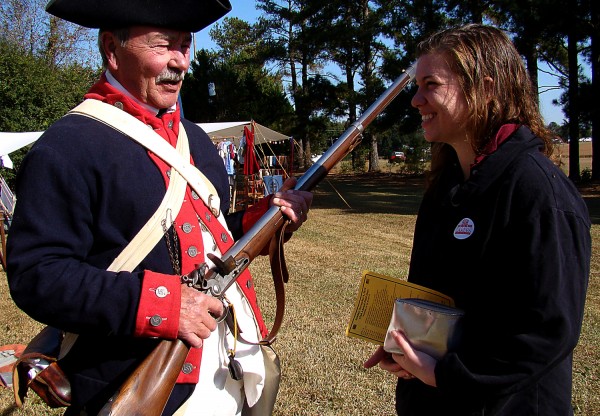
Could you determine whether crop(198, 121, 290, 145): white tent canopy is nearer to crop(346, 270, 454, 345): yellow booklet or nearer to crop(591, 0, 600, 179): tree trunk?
crop(591, 0, 600, 179): tree trunk

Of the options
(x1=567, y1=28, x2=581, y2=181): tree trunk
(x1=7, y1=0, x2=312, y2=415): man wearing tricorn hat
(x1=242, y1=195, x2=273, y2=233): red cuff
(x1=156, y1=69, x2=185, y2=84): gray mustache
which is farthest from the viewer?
(x1=567, y1=28, x2=581, y2=181): tree trunk

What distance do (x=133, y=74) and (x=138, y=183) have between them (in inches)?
16.1

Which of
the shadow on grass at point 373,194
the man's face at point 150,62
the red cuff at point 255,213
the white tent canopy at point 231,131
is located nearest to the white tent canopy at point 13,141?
the white tent canopy at point 231,131

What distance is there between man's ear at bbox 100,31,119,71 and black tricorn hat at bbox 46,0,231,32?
0.12 feet

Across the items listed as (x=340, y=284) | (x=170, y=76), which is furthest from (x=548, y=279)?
(x=340, y=284)

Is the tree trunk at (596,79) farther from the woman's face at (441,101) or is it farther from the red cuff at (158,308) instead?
the red cuff at (158,308)

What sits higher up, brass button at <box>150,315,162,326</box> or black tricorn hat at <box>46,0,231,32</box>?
black tricorn hat at <box>46,0,231,32</box>

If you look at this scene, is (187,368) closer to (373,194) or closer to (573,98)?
(573,98)

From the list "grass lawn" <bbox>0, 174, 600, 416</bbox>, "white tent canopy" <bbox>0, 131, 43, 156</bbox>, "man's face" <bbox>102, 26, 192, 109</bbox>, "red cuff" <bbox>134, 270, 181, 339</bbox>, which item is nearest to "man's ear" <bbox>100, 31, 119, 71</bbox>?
"man's face" <bbox>102, 26, 192, 109</bbox>

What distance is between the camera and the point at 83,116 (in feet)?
6.07

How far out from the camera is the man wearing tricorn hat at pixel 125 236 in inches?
62.9

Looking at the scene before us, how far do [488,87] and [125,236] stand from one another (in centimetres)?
130

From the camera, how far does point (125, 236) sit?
70.9 inches

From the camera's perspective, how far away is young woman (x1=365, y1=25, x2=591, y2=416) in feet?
4.74
